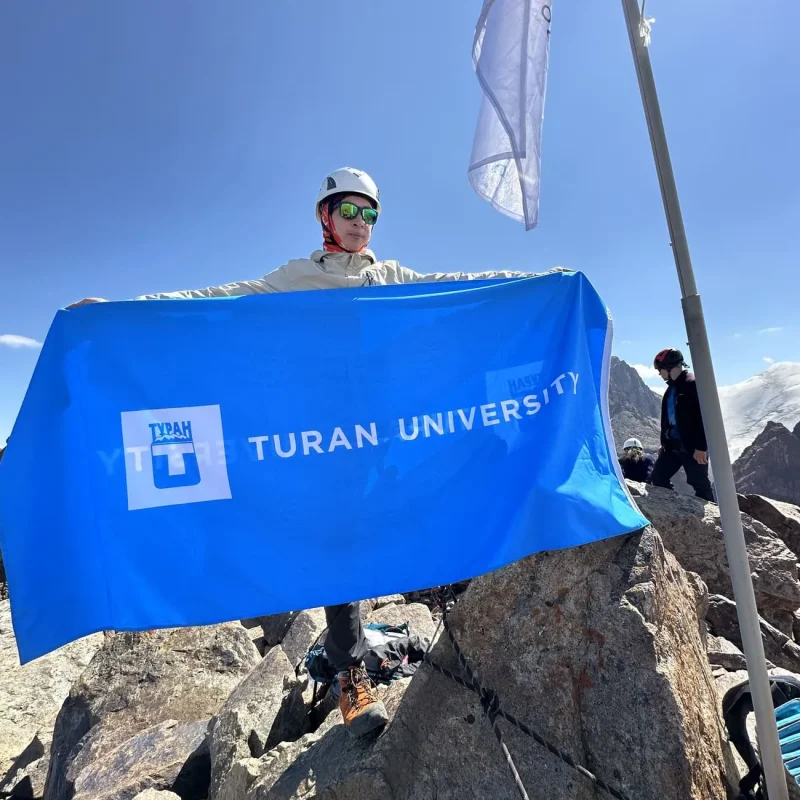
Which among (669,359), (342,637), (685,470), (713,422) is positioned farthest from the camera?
(685,470)

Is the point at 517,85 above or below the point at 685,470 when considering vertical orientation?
above

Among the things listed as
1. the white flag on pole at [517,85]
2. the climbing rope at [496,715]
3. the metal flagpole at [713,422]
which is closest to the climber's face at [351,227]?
the white flag on pole at [517,85]

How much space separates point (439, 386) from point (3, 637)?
17523 millimetres

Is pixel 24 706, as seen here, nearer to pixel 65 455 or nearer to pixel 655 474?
pixel 65 455

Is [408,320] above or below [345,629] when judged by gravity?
above

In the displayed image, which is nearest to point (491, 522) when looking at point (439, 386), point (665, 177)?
point (439, 386)

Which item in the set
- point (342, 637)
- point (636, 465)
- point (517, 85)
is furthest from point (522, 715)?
point (636, 465)

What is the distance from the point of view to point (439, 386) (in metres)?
3.29

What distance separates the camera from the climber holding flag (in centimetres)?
329

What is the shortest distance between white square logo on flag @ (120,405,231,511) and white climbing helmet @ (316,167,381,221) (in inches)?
78.2

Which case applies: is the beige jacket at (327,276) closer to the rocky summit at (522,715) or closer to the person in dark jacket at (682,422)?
the rocky summit at (522,715)

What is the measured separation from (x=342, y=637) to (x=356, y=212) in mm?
3150

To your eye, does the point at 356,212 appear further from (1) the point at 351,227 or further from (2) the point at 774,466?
(2) the point at 774,466

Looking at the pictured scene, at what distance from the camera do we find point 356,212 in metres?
3.64
